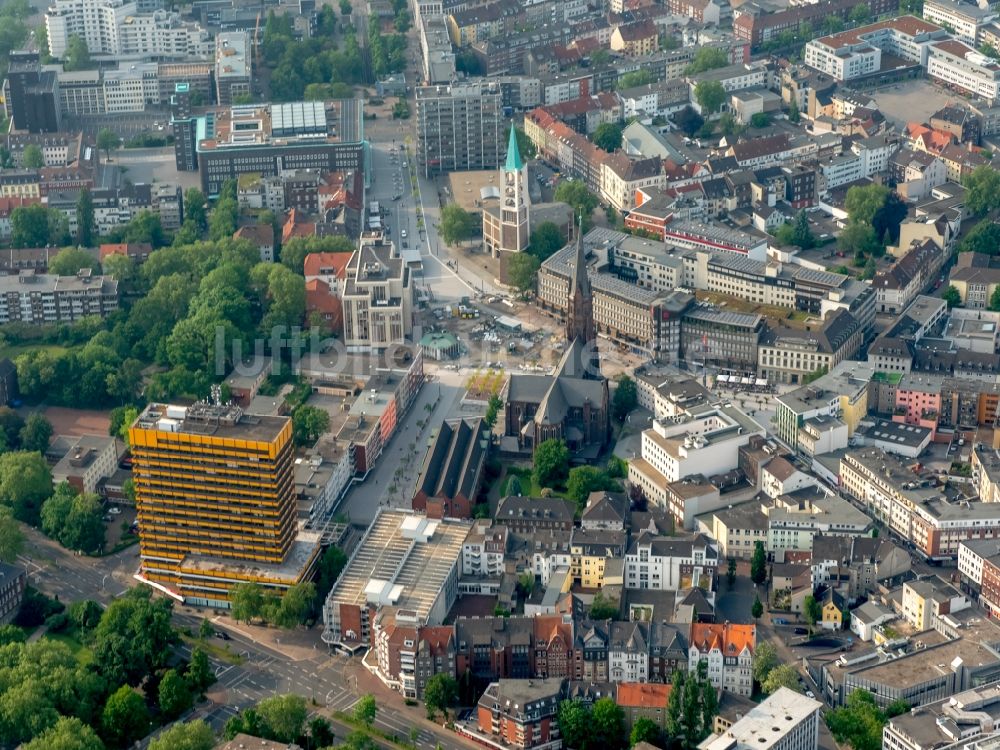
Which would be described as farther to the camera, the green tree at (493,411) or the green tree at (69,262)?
the green tree at (69,262)

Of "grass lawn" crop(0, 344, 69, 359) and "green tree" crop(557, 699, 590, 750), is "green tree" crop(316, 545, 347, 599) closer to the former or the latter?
"green tree" crop(557, 699, 590, 750)

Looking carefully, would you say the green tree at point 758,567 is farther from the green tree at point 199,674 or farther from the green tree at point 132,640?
the green tree at point 132,640

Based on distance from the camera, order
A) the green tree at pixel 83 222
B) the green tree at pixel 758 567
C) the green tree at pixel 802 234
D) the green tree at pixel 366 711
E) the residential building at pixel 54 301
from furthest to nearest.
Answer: the green tree at pixel 83 222 < the green tree at pixel 802 234 < the residential building at pixel 54 301 < the green tree at pixel 758 567 < the green tree at pixel 366 711

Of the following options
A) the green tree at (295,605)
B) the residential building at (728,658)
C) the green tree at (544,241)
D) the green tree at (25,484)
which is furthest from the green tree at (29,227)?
the residential building at (728,658)

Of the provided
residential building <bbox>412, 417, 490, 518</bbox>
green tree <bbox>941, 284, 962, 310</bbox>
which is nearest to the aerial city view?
residential building <bbox>412, 417, 490, 518</bbox>

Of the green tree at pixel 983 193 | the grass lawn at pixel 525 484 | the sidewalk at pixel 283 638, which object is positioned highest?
the green tree at pixel 983 193

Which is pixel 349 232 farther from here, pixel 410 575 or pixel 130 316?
pixel 410 575
